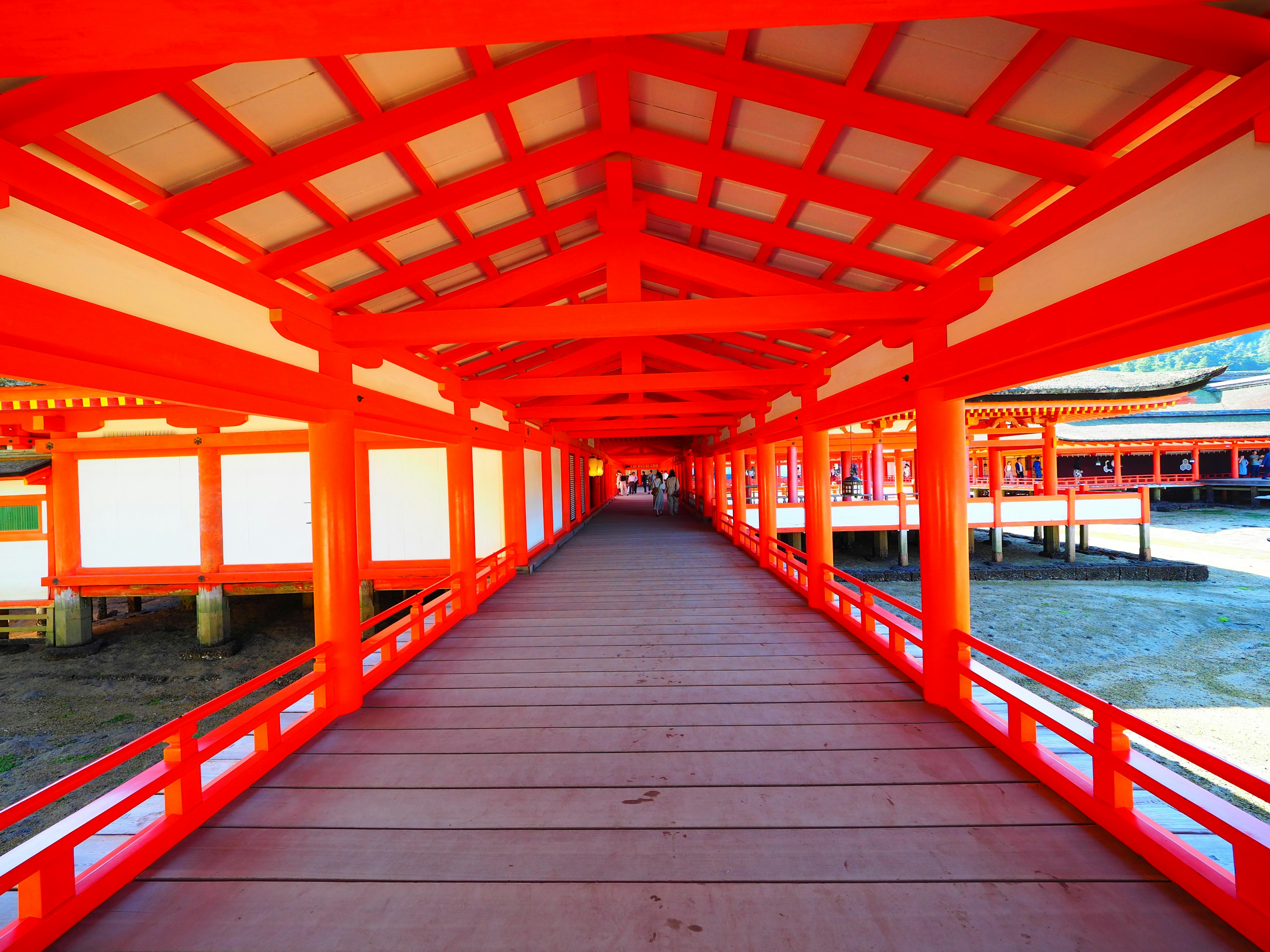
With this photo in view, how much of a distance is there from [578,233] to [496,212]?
1072 millimetres

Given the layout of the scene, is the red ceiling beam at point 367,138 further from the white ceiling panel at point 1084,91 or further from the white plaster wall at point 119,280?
the white ceiling panel at point 1084,91

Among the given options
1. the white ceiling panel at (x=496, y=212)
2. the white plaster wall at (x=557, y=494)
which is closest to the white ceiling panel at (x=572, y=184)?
the white ceiling panel at (x=496, y=212)

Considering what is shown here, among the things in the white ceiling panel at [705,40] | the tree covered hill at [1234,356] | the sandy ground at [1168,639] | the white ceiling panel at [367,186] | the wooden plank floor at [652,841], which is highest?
the tree covered hill at [1234,356]

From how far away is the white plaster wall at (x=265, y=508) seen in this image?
30.0 ft

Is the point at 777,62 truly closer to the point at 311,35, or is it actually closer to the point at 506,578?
the point at 311,35

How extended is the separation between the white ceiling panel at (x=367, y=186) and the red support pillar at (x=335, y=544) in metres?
1.22

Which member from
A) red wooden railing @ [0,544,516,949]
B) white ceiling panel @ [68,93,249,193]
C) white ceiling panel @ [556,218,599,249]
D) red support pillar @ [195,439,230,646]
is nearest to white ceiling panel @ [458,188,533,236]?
white ceiling panel @ [556,218,599,249]

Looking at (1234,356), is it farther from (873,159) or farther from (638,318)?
(638,318)

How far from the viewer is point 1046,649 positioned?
9.13m

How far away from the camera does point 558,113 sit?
306cm

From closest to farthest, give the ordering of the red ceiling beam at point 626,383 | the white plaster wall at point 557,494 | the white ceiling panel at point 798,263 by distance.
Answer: the white ceiling panel at point 798,263, the red ceiling beam at point 626,383, the white plaster wall at point 557,494

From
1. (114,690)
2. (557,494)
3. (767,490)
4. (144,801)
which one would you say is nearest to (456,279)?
(144,801)

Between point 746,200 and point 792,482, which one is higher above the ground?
point 746,200

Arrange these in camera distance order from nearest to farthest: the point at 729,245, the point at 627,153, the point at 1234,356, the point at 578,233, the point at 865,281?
the point at 627,153, the point at 865,281, the point at 729,245, the point at 578,233, the point at 1234,356
